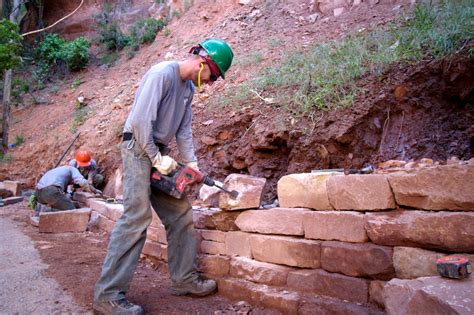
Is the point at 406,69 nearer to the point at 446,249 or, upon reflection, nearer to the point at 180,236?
the point at 446,249

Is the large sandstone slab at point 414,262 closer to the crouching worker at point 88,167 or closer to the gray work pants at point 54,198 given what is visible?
the gray work pants at point 54,198

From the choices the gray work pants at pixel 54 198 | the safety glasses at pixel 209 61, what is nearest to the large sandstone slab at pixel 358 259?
the safety glasses at pixel 209 61

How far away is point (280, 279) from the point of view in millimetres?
3143

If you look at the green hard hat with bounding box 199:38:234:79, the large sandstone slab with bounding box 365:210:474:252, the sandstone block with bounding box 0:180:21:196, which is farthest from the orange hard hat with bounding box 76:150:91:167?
the large sandstone slab with bounding box 365:210:474:252

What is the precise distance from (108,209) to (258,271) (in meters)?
3.40

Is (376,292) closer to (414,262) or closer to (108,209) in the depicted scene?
(414,262)

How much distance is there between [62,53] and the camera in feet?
51.5

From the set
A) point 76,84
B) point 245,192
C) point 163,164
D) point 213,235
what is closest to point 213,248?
point 213,235

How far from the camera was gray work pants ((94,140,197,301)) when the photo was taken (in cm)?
293

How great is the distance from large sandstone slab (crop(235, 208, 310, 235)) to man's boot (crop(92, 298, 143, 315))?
3.69ft

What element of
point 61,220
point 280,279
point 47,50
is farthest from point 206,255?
point 47,50

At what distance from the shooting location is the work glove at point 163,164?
120 inches

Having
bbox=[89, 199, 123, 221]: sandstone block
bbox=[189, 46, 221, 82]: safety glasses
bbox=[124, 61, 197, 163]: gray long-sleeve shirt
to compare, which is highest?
bbox=[189, 46, 221, 82]: safety glasses

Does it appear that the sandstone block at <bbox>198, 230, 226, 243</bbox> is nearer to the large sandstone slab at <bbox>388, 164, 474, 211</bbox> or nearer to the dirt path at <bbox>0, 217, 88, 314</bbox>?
the dirt path at <bbox>0, 217, 88, 314</bbox>
